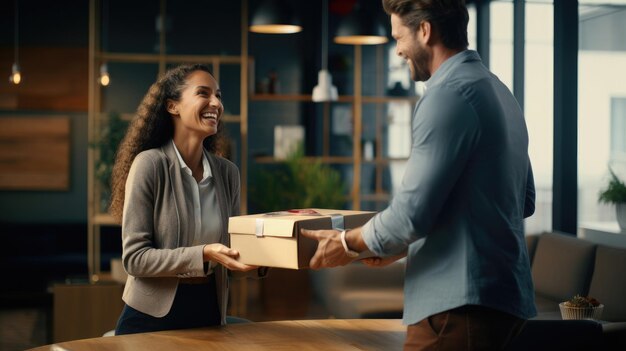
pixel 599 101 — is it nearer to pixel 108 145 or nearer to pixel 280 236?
pixel 108 145

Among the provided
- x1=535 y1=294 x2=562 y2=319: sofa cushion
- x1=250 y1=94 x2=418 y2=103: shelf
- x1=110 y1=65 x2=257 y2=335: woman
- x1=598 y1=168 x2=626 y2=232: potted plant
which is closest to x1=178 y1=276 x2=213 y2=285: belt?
x1=110 y1=65 x2=257 y2=335: woman

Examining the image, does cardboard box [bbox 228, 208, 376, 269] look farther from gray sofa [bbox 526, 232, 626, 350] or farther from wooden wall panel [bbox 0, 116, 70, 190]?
wooden wall panel [bbox 0, 116, 70, 190]

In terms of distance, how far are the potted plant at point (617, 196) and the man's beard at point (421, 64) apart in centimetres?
361

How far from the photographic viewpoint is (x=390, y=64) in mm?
8844

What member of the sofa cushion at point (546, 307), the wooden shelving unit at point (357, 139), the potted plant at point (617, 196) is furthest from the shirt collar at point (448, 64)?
the wooden shelving unit at point (357, 139)

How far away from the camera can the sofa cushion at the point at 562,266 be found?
506 centimetres

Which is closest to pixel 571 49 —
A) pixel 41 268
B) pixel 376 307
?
pixel 376 307

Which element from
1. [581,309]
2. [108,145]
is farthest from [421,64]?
[108,145]

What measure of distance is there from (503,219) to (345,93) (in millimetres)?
7010

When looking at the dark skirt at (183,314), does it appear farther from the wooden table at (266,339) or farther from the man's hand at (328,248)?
the man's hand at (328,248)

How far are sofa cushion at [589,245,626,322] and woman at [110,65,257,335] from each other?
2747 mm

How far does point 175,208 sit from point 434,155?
1.05m

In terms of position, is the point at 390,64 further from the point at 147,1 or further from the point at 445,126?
the point at 445,126

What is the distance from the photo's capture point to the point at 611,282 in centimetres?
478
